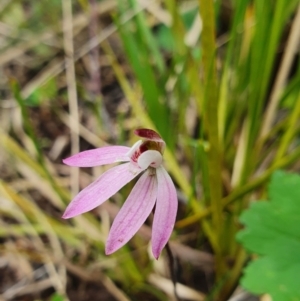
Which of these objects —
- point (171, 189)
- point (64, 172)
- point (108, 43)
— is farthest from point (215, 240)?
point (108, 43)

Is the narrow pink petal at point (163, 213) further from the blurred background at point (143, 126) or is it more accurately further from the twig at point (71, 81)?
the twig at point (71, 81)

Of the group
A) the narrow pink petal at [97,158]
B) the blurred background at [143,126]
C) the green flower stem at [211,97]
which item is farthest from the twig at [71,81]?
the narrow pink petal at [97,158]

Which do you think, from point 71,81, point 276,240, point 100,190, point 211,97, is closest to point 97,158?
point 100,190

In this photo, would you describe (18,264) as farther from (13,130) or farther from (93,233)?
(13,130)

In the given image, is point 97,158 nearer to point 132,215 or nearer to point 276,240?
point 132,215

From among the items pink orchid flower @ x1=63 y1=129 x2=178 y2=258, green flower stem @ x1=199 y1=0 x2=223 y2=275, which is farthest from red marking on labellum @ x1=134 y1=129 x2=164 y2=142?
green flower stem @ x1=199 y1=0 x2=223 y2=275

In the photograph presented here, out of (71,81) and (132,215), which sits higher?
(71,81)
